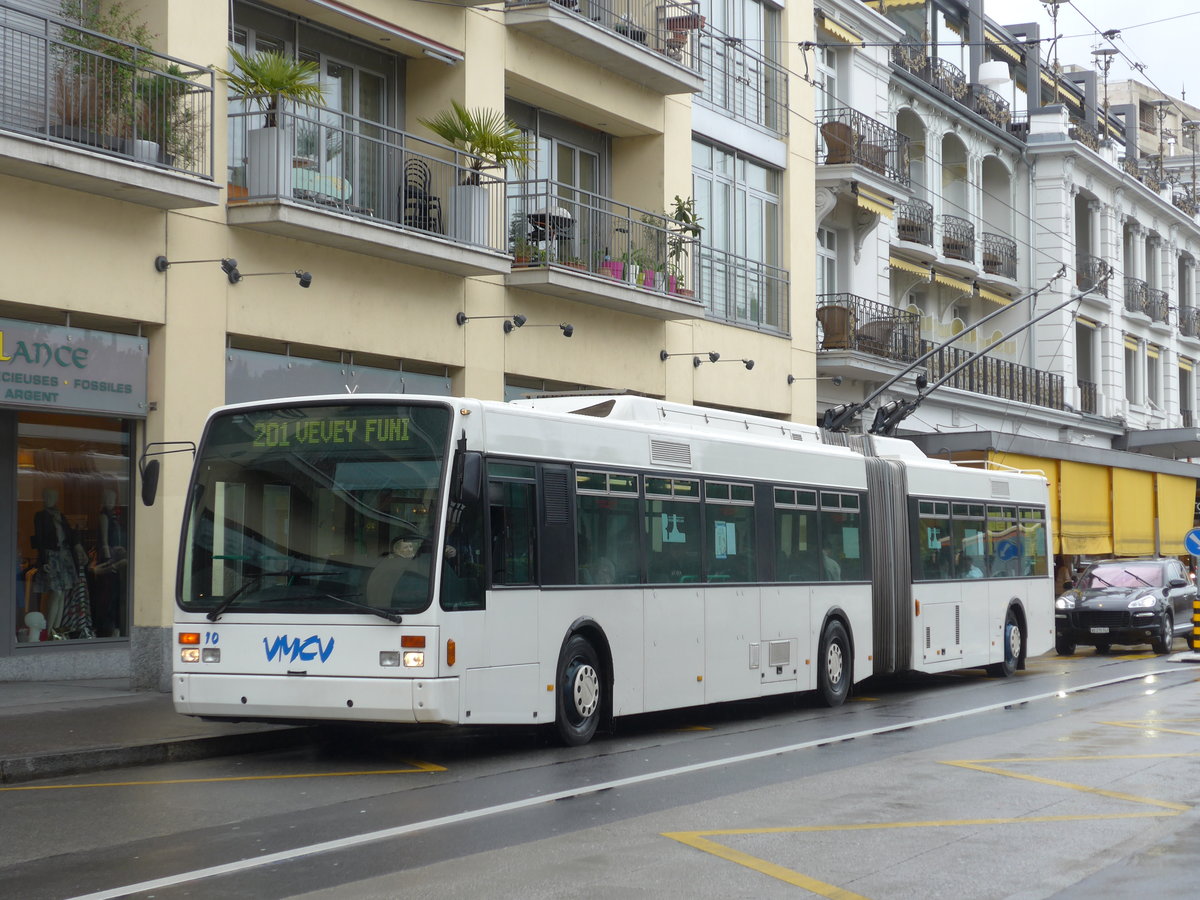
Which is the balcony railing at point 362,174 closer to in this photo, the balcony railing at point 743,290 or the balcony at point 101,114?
the balcony at point 101,114

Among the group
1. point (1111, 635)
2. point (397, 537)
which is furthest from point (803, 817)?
point (1111, 635)

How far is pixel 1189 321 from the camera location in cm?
5647

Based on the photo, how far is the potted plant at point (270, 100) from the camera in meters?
17.9

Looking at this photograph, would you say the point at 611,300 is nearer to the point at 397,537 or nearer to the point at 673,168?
the point at 673,168

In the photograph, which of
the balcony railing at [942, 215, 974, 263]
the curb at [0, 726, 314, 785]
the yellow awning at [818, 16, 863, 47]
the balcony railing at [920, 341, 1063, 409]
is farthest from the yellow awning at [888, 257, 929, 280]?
the curb at [0, 726, 314, 785]

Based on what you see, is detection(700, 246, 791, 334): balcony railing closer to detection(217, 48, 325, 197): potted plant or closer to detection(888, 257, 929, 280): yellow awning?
detection(888, 257, 929, 280): yellow awning

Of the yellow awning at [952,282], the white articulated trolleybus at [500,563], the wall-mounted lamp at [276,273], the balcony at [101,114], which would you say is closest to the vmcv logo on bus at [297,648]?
the white articulated trolleybus at [500,563]

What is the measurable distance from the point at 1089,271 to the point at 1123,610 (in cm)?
2105

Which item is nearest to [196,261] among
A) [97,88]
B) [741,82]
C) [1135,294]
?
[97,88]

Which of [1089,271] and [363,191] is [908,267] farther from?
[363,191]

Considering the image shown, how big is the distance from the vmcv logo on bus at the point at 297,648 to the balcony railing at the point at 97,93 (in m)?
6.06

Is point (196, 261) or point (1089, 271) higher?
point (1089, 271)

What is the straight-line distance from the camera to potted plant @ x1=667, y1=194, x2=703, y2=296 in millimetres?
25545

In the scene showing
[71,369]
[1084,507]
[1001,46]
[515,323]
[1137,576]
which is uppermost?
[1001,46]
